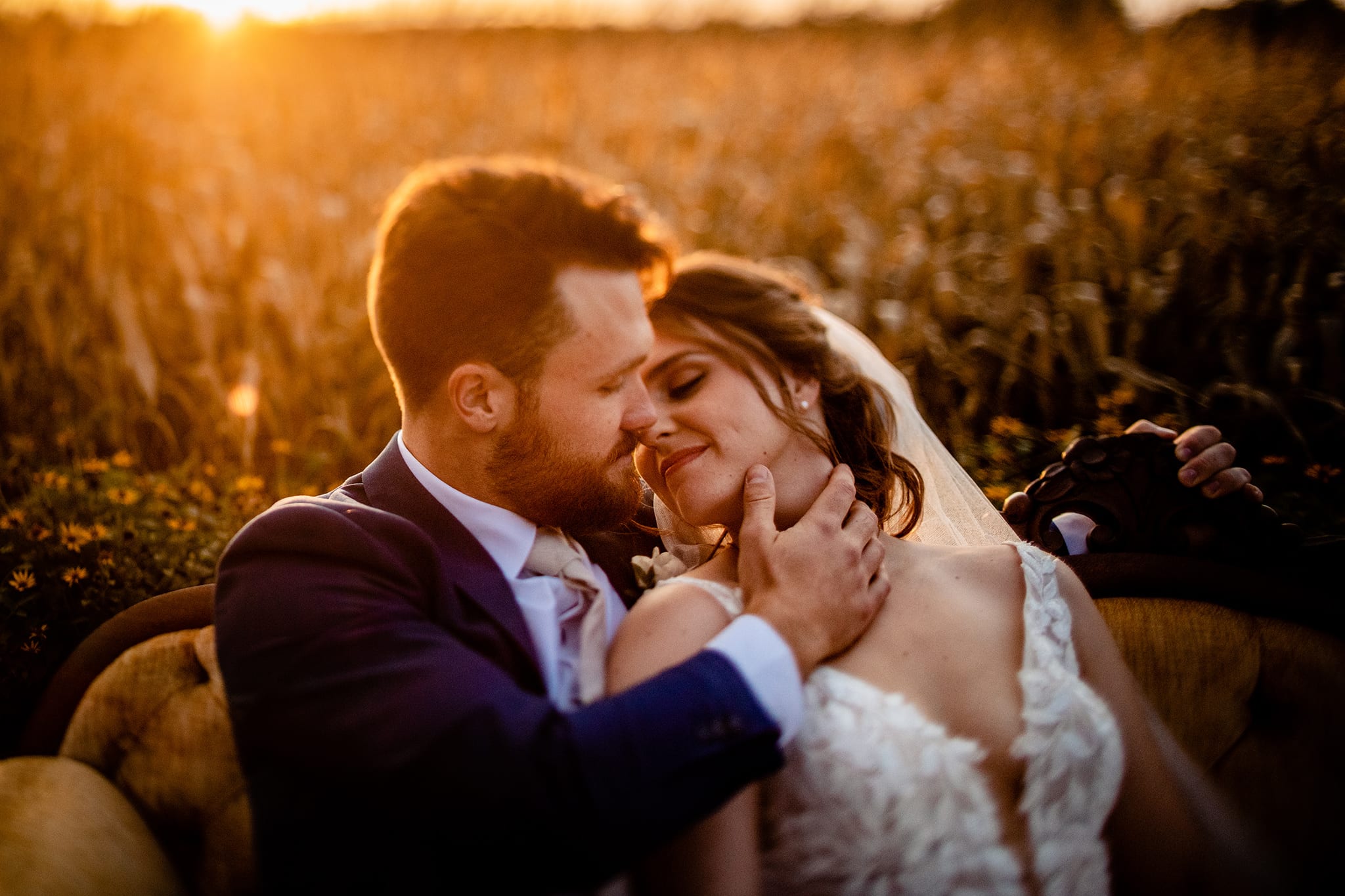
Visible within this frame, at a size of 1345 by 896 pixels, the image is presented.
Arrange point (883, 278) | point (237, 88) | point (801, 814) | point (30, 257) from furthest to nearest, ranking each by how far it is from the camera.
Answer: point (237, 88) → point (883, 278) → point (30, 257) → point (801, 814)

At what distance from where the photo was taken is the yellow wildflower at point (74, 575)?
2.44 meters

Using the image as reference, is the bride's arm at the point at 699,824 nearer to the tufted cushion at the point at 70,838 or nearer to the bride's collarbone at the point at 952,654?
the bride's collarbone at the point at 952,654

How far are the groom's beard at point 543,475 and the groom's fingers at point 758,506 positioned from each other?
34 centimetres

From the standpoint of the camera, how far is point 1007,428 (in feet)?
11.1

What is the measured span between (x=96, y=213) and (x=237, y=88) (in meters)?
5.31

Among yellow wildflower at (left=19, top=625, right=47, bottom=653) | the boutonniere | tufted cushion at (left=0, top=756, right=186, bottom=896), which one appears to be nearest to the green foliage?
yellow wildflower at (left=19, top=625, right=47, bottom=653)

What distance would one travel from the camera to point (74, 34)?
9.46 m

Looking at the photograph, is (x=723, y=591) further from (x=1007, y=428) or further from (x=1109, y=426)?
(x=1109, y=426)

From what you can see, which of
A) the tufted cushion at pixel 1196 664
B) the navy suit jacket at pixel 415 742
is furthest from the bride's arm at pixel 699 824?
the tufted cushion at pixel 1196 664

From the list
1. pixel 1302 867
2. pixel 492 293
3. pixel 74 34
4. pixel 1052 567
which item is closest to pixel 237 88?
pixel 74 34

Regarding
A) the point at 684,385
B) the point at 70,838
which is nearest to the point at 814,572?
the point at 684,385

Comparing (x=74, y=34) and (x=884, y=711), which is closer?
(x=884, y=711)

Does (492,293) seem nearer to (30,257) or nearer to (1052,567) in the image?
(1052,567)

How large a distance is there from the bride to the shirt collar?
324 millimetres
